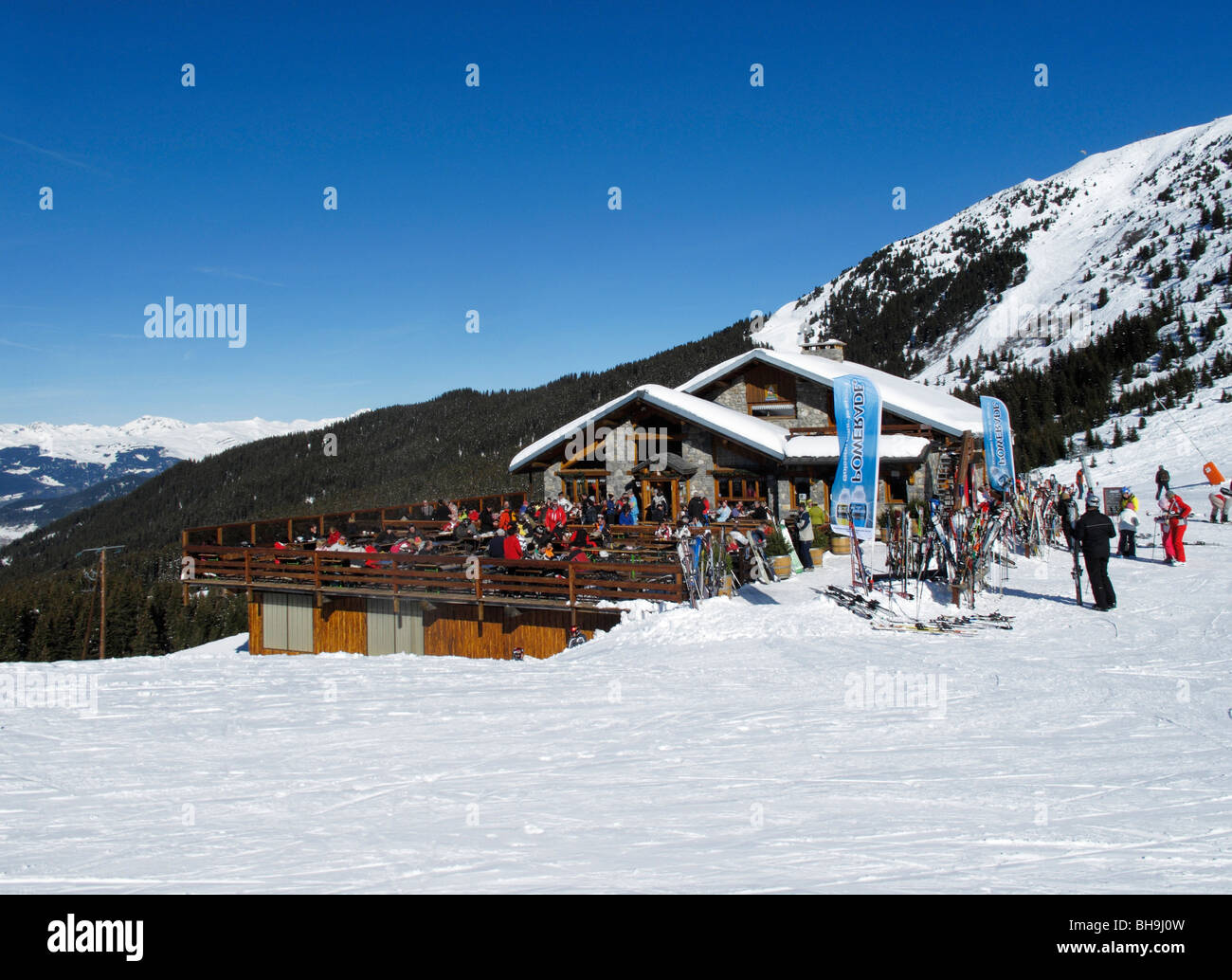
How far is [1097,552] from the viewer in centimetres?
1072

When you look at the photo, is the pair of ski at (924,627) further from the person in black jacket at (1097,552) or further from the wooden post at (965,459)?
the wooden post at (965,459)

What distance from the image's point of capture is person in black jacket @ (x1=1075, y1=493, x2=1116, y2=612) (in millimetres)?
10734

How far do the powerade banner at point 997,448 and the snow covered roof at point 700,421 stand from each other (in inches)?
213

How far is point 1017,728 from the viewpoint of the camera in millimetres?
6488

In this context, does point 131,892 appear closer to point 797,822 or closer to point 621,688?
point 797,822

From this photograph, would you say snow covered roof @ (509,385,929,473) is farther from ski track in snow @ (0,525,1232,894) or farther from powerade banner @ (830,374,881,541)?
ski track in snow @ (0,525,1232,894)

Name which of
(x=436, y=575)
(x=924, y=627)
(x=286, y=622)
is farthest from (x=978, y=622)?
(x=286, y=622)

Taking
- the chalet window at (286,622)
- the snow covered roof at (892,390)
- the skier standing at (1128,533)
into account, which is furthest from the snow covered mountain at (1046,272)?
the chalet window at (286,622)

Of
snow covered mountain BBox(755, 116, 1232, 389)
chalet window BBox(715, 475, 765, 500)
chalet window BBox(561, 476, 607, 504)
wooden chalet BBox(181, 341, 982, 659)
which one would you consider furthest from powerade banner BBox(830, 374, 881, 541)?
snow covered mountain BBox(755, 116, 1232, 389)

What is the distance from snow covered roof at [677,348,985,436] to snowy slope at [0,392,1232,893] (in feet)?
34.4

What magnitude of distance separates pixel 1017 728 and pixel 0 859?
7.36 metres

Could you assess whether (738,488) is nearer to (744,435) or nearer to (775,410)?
(744,435)

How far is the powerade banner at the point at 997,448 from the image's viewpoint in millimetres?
15195
